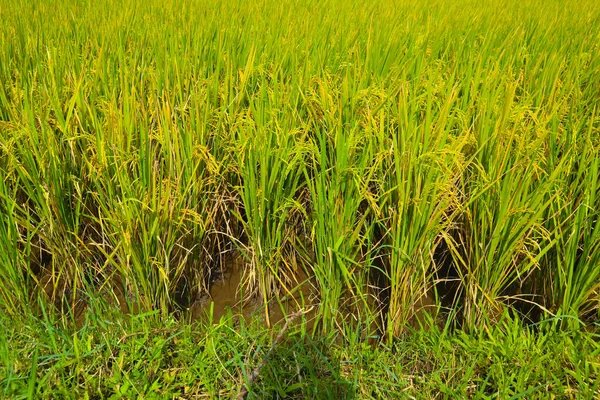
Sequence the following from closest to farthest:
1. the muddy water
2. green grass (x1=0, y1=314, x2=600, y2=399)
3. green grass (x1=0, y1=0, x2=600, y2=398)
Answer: green grass (x1=0, y1=314, x2=600, y2=399) < green grass (x1=0, y1=0, x2=600, y2=398) < the muddy water

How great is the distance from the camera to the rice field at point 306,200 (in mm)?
1271

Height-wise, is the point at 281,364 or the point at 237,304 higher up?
the point at 281,364

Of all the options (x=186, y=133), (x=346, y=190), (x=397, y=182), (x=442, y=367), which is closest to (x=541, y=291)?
(x=442, y=367)

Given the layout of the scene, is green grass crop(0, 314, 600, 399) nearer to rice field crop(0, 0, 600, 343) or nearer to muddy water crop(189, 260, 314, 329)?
rice field crop(0, 0, 600, 343)

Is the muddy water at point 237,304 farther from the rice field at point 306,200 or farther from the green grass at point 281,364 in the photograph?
the green grass at point 281,364

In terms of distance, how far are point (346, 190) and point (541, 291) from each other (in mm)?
720

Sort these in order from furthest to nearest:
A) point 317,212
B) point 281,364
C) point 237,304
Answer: point 237,304
point 317,212
point 281,364

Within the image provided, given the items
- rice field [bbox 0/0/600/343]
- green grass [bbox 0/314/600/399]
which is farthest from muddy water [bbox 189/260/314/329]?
green grass [bbox 0/314/600/399]

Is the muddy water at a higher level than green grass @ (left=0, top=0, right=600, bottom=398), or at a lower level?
lower

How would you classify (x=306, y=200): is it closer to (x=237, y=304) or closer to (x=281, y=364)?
(x=237, y=304)

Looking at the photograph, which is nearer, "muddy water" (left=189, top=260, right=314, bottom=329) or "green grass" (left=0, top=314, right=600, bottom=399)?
"green grass" (left=0, top=314, right=600, bottom=399)

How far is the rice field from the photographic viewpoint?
1271mm

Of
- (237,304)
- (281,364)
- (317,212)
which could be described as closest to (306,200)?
(317,212)

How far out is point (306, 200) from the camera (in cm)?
158
